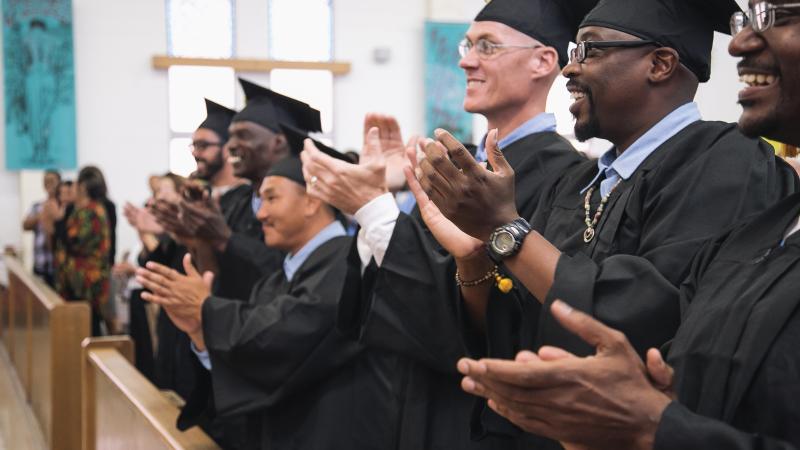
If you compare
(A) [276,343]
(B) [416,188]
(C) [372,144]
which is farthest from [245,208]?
(B) [416,188]

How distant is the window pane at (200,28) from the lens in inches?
602

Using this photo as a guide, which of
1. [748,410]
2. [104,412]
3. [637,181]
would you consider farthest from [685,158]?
[104,412]

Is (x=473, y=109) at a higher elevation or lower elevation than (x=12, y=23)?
lower

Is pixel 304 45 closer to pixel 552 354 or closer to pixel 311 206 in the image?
pixel 311 206

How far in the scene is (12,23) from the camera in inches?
562

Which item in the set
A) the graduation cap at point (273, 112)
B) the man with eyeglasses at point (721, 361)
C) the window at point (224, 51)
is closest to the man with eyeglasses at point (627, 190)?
the man with eyeglasses at point (721, 361)

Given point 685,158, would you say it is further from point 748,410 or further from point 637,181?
point 748,410

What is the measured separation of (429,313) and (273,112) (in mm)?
2603

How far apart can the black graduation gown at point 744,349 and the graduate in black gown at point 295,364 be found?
1.79 metres

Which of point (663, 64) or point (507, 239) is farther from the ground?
point (663, 64)

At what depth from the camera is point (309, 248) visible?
4.07 meters

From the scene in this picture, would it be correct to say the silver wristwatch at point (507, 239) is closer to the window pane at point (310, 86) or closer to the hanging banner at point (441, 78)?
the window pane at point (310, 86)

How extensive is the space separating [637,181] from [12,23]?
13.8 m

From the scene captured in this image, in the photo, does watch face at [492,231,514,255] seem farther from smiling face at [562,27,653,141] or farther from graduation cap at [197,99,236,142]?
graduation cap at [197,99,236,142]
